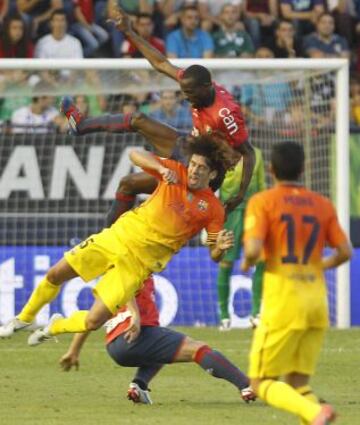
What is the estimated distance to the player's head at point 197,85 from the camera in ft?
40.0

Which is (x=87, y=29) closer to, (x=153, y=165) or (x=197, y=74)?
(x=197, y=74)

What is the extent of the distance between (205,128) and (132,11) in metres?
8.93

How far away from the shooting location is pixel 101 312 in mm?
10500

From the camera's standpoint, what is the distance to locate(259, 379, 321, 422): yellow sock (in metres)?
8.40

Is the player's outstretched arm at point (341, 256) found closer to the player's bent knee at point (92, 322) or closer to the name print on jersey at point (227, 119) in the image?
the player's bent knee at point (92, 322)

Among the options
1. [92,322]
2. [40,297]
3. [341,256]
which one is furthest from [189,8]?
[341,256]

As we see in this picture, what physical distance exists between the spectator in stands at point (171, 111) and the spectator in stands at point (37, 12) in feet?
10.5

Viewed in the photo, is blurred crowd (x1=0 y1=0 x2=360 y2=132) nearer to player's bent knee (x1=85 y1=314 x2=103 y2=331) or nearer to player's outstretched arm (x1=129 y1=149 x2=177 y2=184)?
player's outstretched arm (x1=129 y1=149 x2=177 y2=184)

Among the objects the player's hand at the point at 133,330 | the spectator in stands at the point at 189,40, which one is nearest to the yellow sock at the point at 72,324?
the player's hand at the point at 133,330

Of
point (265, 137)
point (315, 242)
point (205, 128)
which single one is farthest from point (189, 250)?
point (315, 242)

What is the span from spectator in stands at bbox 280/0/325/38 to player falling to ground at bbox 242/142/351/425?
45.1ft

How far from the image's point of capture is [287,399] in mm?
8523

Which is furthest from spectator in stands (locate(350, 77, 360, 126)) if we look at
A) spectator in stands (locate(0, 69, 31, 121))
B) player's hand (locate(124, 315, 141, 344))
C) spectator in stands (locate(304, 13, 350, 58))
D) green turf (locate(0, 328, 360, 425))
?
player's hand (locate(124, 315, 141, 344))

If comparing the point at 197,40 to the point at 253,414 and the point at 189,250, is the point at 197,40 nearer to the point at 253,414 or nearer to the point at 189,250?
the point at 189,250
